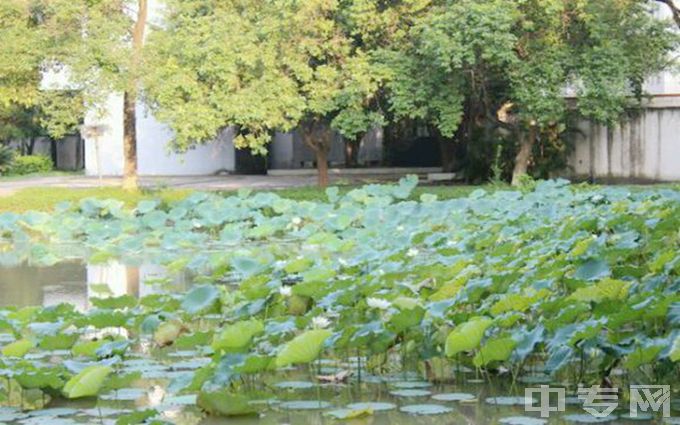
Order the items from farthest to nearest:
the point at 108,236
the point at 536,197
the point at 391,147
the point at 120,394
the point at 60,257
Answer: the point at 391,147, the point at 536,197, the point at 108,236, the point at 60,257, the point at 120,394

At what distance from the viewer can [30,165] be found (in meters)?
36.3

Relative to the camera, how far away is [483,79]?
23.7m

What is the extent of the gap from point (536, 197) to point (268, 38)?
734cm

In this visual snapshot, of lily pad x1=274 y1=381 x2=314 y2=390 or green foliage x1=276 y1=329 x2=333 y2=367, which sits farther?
lily pad x1=274 y1=381 x2=314 y2=390

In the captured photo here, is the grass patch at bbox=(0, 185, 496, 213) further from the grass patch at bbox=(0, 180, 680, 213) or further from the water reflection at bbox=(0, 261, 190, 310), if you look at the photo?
the water reflection at bbox=(0, 261, 190, 310)

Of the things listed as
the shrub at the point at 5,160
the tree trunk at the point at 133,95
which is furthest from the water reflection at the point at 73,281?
the shrub at the point at 5,160

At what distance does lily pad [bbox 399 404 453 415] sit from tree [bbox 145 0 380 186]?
53.3 feet

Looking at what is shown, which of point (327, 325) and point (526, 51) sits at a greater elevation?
point (526, 51)

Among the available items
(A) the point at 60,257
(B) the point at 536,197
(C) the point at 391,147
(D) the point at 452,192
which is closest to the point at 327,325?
(A) the point at 60,257

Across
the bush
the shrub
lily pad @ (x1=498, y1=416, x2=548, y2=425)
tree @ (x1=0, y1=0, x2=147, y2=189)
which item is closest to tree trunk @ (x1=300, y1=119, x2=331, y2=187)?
tree @ (x1=0, y1=0, x2=147, y2=189)

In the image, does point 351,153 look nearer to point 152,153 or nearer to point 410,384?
point 152,153

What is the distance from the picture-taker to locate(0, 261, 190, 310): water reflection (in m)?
10.7

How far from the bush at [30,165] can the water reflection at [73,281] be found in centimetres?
2250

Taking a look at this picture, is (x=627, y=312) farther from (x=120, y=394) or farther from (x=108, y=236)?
(x=108, y=236)
